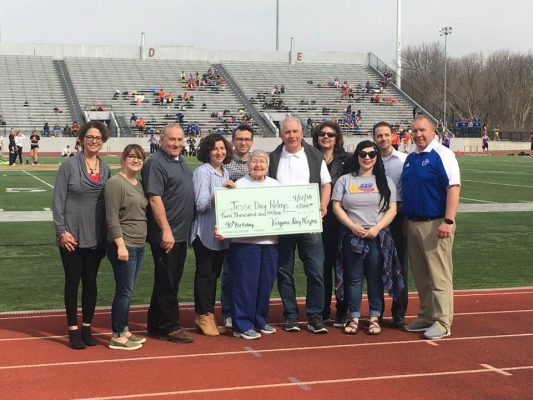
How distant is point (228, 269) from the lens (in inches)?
277

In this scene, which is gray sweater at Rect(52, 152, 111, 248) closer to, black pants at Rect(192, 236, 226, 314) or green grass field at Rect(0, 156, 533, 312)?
black pants at Rect(192, 236, 226, 314)

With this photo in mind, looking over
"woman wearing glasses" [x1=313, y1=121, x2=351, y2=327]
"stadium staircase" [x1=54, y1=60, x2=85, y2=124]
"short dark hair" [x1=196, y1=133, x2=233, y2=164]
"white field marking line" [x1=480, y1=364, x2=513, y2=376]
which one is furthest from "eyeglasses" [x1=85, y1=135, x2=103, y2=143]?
"stadium staircase" [x1=54, y1=60, x2=85, y2=124]

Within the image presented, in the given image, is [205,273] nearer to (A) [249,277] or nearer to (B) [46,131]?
(A) [249,277]

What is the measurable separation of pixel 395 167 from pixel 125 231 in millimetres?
2534

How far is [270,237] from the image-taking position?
678 centimetres

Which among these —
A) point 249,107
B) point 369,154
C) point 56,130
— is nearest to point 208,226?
point 369,154

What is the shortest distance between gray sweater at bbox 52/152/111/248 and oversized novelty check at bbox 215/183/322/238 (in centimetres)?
102

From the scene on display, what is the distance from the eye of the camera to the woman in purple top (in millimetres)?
6641

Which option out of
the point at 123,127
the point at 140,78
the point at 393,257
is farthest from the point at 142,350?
the point at 140,78

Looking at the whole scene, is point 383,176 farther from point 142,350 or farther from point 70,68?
point 70,68

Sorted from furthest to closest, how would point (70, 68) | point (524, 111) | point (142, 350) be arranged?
point (524, 111), point (70, 68), point (142, 350)

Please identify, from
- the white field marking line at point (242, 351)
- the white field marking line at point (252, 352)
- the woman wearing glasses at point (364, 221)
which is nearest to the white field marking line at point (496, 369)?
the white field marking line at point (242, 351)

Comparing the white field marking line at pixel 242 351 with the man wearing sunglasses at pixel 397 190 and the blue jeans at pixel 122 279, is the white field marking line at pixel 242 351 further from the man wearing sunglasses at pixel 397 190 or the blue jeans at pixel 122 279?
the man wearing sunglasses at pixel 397 190

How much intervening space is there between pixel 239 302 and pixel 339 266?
97 cm
